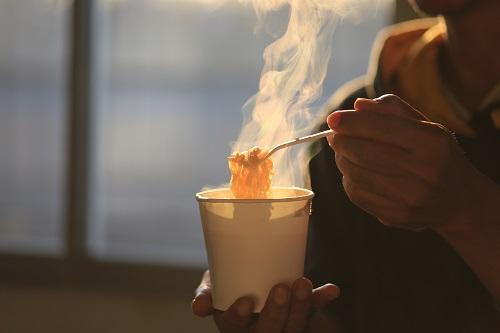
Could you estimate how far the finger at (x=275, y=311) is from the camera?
97 cm

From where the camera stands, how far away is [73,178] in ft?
9.29

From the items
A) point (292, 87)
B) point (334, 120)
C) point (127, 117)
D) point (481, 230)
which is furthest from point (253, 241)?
point (127, 117)

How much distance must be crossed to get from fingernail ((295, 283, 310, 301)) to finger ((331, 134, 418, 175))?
0.65ft

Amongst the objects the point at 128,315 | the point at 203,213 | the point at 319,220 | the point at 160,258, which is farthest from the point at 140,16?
the point at 203,213

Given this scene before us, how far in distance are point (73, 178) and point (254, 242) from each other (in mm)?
2028

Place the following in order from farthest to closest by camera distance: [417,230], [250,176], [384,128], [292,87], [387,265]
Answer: [387,265]
[292,87]
[417,230]
[250,176]
[384,128]

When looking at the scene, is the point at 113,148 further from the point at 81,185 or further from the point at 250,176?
the point at 250,176

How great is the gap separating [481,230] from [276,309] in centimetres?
31

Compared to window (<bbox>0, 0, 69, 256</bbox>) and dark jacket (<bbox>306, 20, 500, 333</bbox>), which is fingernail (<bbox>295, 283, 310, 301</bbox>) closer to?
dark jacket (<bbox>306, 20, 500, 333</bbox>)

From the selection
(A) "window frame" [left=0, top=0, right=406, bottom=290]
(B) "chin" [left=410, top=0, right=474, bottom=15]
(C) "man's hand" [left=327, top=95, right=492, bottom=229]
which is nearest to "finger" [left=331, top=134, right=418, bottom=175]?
(C) "man's hand" [left=327, top=95, right=492, bottom=229]

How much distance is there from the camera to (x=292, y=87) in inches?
51.4

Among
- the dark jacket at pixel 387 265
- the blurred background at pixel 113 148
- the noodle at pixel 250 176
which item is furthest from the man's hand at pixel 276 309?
the blurred background at pixel 113 148

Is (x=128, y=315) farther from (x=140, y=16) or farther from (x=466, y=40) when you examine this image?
(x=466, y=40)

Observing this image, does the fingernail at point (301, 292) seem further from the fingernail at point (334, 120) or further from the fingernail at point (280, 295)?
the fingernail at point (334, 120)
